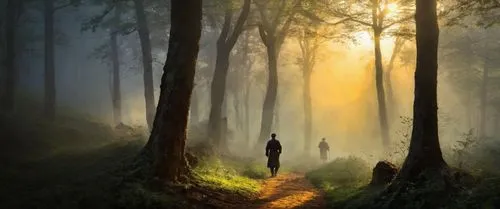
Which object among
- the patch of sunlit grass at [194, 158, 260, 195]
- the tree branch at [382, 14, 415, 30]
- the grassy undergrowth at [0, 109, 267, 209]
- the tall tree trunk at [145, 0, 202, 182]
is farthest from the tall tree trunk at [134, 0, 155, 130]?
the tall tree trunk at [145, 0, 202, 182]

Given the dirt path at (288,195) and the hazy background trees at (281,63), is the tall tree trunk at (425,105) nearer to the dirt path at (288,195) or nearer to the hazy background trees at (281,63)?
the dirt path at (288,195)

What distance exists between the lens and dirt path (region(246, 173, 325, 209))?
503 inches

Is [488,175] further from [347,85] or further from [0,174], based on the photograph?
[347,85]

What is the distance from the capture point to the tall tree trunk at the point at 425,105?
1158 cm

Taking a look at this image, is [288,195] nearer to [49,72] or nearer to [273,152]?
[273,152]

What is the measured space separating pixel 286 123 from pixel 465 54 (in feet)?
224

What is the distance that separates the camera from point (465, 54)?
137ft

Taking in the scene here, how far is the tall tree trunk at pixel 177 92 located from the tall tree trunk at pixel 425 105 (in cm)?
577

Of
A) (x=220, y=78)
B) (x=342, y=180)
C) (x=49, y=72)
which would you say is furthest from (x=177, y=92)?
(x=49, y=72)

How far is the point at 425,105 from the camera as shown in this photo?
1192 centimetres

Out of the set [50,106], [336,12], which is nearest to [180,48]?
[336,12]

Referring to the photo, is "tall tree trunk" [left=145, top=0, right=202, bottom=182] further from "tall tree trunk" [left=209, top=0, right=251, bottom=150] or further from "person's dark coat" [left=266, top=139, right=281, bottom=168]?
"tall tree trunk" [left=209, top=0, right=251, bottom=150]

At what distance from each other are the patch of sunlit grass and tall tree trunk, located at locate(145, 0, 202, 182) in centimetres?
92

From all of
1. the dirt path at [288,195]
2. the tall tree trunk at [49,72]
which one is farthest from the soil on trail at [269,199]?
the tall tree trunk at [49,72]
